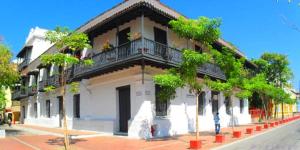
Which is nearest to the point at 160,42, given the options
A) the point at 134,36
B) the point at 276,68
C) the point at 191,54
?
the point at 134,36

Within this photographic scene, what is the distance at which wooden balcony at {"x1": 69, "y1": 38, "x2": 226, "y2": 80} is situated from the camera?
1817 centimetres

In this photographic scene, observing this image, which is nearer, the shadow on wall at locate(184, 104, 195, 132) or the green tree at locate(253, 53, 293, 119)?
the shadow on wall at locate(184, 104, 195, 132)

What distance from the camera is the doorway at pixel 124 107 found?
21.1 metres

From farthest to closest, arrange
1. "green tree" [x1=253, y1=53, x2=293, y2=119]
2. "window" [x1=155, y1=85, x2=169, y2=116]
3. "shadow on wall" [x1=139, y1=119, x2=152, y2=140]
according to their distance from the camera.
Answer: "green tree" [x1=253, y1=53, x2=293, y2=119], "window" [x1=155, y1=85, x2=169, y2=116], "shadow on wall" [x1=139, y1=119, x2=152, y2=140]

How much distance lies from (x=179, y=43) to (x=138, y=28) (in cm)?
393

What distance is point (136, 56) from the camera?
17.9 m

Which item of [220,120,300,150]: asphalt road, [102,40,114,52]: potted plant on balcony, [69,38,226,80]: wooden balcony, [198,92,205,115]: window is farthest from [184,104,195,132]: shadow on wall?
[102,40,114,52]: potted plant on balcony

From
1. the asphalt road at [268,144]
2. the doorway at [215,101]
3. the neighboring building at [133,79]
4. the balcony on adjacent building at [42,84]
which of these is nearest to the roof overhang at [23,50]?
the balcony on adjacent building at [42,84]

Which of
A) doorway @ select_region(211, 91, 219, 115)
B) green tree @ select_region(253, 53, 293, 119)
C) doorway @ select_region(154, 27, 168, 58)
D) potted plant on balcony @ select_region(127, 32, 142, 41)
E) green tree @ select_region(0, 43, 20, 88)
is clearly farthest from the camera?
green tree @ select_region(253, 53, 293, 119)

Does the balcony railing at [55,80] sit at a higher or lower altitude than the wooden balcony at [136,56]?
lower

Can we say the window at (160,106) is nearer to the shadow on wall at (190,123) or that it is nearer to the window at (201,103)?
the shadow on wall at (190,123)

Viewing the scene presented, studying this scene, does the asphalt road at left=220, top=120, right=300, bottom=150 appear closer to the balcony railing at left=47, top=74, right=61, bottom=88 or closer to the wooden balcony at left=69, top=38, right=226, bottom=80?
the wooden balcony at left=69, top=38, right=226, bottom=80

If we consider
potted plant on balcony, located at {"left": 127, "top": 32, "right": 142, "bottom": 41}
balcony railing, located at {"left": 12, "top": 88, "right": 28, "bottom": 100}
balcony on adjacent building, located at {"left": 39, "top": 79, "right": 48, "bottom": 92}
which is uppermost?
potted plant on balcony, located at {"left": 127, "top": 32, "right": 142, "bottom": 41}

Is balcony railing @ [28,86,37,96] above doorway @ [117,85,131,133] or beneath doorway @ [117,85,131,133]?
above
